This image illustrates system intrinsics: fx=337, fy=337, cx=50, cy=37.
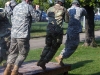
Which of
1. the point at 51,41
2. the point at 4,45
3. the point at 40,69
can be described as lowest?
the point at 40,69

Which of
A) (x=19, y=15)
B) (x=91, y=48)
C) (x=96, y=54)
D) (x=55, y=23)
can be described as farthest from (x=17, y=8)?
(x=91, y=48)

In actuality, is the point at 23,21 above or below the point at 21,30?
above

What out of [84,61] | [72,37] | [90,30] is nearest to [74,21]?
[72,37]

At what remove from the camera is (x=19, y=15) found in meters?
7.45

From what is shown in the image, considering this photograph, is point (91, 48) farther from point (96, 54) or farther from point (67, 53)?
point (67, 53)

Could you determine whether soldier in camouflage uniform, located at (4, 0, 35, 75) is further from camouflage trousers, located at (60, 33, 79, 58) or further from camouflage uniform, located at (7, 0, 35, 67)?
camouflage trousers, located at (60, 33, 79, 58)

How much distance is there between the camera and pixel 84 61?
12219mm

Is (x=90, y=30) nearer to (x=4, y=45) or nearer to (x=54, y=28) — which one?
(x=4, y=45)

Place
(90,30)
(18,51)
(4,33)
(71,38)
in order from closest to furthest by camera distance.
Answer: (18,51) < (4,33) < (71,38) < (90,30)

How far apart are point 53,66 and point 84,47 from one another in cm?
740

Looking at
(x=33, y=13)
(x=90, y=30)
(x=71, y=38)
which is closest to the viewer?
(x=33, y=13)

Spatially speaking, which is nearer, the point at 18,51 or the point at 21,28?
the point at 21,28

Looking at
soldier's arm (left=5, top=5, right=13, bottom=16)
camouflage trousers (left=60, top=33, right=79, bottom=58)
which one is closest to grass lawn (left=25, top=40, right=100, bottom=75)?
camouflage trousers (left=60, top=33, right=79, bottom=58)

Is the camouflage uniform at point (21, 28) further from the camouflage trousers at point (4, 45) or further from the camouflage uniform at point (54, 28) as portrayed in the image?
the camouflage trousers at point (4, 45)
